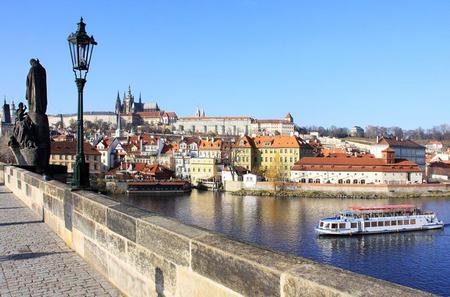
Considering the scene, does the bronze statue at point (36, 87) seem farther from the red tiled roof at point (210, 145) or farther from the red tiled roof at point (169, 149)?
the red tiled roof at point (169, 149)

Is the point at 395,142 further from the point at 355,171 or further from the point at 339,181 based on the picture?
the point at 339,181

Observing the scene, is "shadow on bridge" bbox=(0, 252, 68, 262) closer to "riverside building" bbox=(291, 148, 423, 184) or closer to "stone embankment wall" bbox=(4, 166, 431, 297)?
"stone embankment wall" bbox=(4, 166, 431, 297)

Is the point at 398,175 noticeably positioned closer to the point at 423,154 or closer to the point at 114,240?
the point at 423,154

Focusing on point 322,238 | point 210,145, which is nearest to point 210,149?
point 210,145

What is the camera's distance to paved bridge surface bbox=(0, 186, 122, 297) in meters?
5.45

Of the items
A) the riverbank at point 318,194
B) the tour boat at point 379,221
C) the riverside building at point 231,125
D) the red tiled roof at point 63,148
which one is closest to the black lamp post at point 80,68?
the tour boat at point 379,221

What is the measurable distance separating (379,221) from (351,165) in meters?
38.2

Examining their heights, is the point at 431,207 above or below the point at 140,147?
below

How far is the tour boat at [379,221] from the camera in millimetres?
39750

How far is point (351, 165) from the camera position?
79.4 m

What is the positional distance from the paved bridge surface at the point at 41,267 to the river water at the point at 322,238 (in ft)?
40.1

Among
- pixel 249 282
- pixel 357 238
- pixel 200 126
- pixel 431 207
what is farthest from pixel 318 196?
pixel 200 126

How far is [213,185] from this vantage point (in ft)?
257

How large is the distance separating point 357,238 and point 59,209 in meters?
33.9
